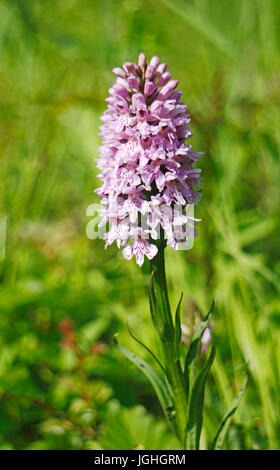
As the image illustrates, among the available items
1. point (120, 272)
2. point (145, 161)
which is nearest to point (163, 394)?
point (145, 161)

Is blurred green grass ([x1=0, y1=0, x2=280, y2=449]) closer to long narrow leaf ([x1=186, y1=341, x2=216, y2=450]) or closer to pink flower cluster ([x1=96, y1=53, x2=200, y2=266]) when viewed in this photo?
long narrow leaf ([x1=186, y1=341, x2=216, y2=450])

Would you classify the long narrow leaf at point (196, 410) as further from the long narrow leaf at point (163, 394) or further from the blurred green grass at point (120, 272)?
the blurred green grass at point (120, 272)

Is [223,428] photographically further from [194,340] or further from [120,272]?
[120,272]

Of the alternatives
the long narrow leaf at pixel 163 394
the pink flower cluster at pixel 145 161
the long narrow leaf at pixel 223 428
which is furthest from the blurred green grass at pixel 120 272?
the pink flower cluster at pixel 145 161

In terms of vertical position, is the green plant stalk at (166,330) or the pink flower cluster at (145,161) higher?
the pink flower cluster at (145,161)

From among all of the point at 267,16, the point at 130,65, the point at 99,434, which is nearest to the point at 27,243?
the point at 99,434
